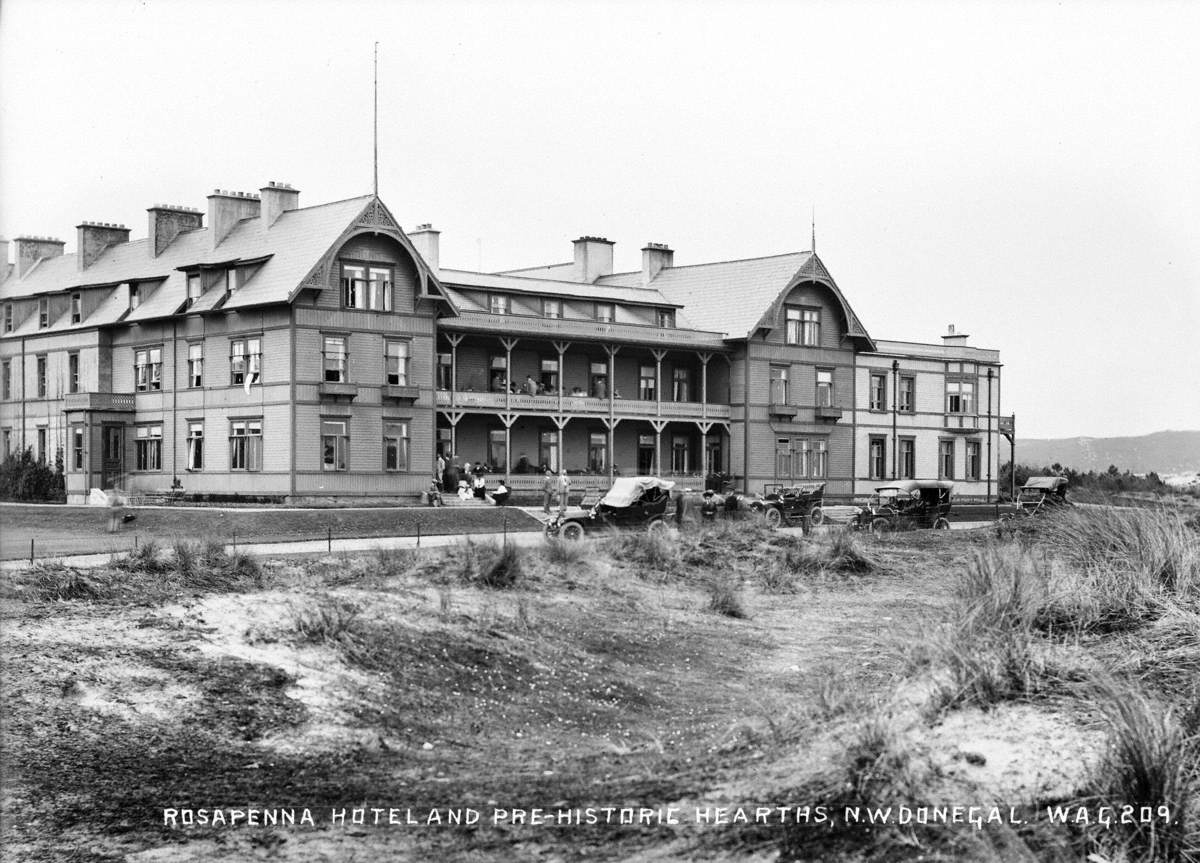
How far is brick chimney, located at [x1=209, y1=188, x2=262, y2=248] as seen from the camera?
5291 centimetres

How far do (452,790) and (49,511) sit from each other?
32995mm

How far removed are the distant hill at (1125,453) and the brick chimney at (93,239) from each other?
113m

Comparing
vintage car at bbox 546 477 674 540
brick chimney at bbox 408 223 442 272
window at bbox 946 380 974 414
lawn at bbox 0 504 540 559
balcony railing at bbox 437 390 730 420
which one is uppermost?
brick chimney at bbox 408 223 442 272

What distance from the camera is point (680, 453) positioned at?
6159cm

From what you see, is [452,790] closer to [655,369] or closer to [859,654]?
[859,654]

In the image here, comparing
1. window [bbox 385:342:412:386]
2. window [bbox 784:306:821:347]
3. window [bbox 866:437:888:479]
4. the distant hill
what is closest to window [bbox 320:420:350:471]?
window [bbox 385:342:412:386]

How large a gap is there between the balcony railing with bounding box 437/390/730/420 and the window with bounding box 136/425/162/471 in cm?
1059

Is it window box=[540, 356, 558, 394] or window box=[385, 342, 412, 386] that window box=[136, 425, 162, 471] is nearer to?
window box=[385, 342, 412, 386]

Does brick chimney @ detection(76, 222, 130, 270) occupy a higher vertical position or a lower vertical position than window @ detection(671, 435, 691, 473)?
higher

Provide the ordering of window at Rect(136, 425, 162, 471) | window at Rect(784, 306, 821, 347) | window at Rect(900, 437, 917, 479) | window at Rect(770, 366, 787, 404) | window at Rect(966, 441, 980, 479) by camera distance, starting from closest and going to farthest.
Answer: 1. window at Rect(136, 425, 162, 471)
2. window at Rect(770, 366, 787, 404)
3. window at Rect(784, 306, 821, 347)
4. window at Rect(900, 437, 917, 479)
5. window at Rect(966, 441, 980, 479)

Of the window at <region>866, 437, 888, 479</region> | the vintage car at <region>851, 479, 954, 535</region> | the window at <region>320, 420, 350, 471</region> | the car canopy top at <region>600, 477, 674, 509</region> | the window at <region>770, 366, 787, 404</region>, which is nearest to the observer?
the car canopy top at <region>600, 477, 674, 509</region>

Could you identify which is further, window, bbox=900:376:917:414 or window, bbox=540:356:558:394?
window, bbox=900:376:917:414

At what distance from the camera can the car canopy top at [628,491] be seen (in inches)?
1470

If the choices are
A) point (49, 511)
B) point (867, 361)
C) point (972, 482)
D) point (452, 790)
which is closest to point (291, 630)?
point (452, 790)
